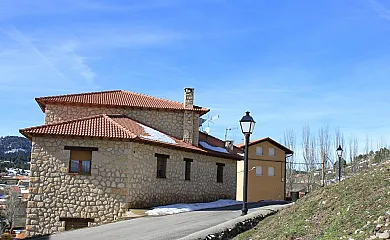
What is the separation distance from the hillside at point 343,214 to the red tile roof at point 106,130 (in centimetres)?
1068

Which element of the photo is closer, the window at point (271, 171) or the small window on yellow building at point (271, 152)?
the window at point (271, 171)

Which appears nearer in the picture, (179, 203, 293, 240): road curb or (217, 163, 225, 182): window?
(179, 203, 293, 240): road curb

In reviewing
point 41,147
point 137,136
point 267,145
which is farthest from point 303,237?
point 267,145

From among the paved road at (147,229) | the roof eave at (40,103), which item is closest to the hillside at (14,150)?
the roof eave at (40,103)

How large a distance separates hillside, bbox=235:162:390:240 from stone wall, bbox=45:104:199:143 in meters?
14.9

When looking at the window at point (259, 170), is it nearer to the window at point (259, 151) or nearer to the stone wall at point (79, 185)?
the window at point (259, 151)

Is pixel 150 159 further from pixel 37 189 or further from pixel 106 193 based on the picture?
pixel 37 189

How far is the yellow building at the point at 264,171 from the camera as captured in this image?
142 ft

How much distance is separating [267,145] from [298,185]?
1148cm

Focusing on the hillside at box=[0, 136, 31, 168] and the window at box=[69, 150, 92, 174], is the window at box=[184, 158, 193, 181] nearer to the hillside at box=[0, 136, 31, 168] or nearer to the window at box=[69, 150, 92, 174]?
the window at box=[69, 150, 92, 174]

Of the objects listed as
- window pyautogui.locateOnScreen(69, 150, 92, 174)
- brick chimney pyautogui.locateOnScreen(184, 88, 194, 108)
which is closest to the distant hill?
brick chimney pyautogui.locateOnScreen(184, 88, 194, 108)

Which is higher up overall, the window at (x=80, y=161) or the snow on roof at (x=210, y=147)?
the snow on roof at (x=210, y=147)

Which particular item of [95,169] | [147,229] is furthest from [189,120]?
[147,229]

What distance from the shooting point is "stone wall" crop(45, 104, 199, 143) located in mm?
23922
